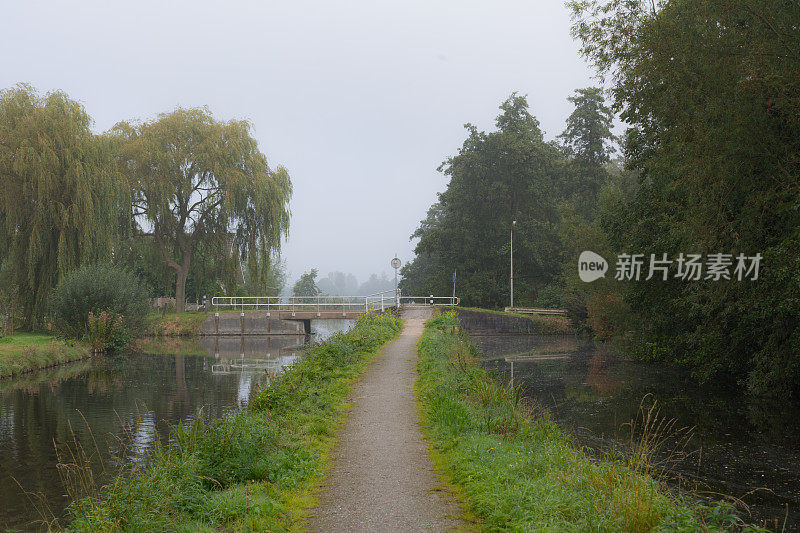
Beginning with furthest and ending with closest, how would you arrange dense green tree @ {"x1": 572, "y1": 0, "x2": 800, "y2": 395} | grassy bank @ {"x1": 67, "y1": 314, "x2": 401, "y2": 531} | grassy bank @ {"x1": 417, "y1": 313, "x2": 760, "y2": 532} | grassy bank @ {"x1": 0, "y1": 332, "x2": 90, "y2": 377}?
grassy bank @ {"x1": 0, "y1": 332, "x2": 90, "y2": 377}, dense green tree @ {"x1": 572, "y1": 0, "x2": 800, "y2": 395}, grassy bank @ {"x1": 67, "y1": 314, "x2": 401, "y2": 531}, grassy bank @ {"x1": 417, "y1": 313, "x2": 760, "y2": 532}

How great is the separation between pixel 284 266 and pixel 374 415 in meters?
108

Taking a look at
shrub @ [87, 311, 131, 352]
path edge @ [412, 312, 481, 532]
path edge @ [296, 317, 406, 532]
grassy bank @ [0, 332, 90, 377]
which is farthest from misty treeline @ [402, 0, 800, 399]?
shrub @ [87, 311, 131, 352]

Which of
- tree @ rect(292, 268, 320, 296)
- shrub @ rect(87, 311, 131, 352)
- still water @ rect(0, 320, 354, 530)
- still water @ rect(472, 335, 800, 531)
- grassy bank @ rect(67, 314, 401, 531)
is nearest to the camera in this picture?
grassy bank @ rect(67, 314, 401, 531)

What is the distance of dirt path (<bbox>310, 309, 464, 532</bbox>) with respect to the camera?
611cm

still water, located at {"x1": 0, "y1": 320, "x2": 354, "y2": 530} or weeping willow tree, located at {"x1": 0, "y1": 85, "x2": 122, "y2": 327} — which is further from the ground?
weeping willow tree, located at {"x1": 0, "y1": 85, "x2": 122, "y2": 327}

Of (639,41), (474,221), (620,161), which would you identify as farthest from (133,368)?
(620,161)

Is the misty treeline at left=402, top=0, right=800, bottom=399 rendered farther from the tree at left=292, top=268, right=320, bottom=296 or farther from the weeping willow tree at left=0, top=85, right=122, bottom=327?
the tree at left=292, top=268, right=320, bottom=296

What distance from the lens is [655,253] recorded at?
19.2m

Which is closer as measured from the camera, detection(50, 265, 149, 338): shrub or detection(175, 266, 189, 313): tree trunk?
detection(50, 265, 149, 338): shrub

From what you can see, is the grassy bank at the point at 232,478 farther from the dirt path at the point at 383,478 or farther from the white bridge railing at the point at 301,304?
the white bridge railing at the point at 301,304

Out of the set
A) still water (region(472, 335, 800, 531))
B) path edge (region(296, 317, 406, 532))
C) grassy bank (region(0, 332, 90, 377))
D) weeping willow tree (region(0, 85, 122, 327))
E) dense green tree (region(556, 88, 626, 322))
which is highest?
dense green tree (region(556, 88, 626, 322))

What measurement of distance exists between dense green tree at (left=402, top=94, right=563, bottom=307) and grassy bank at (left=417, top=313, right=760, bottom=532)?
42600 millimetres

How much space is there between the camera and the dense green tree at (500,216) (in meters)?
53.3

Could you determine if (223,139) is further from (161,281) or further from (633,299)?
(633,299)
